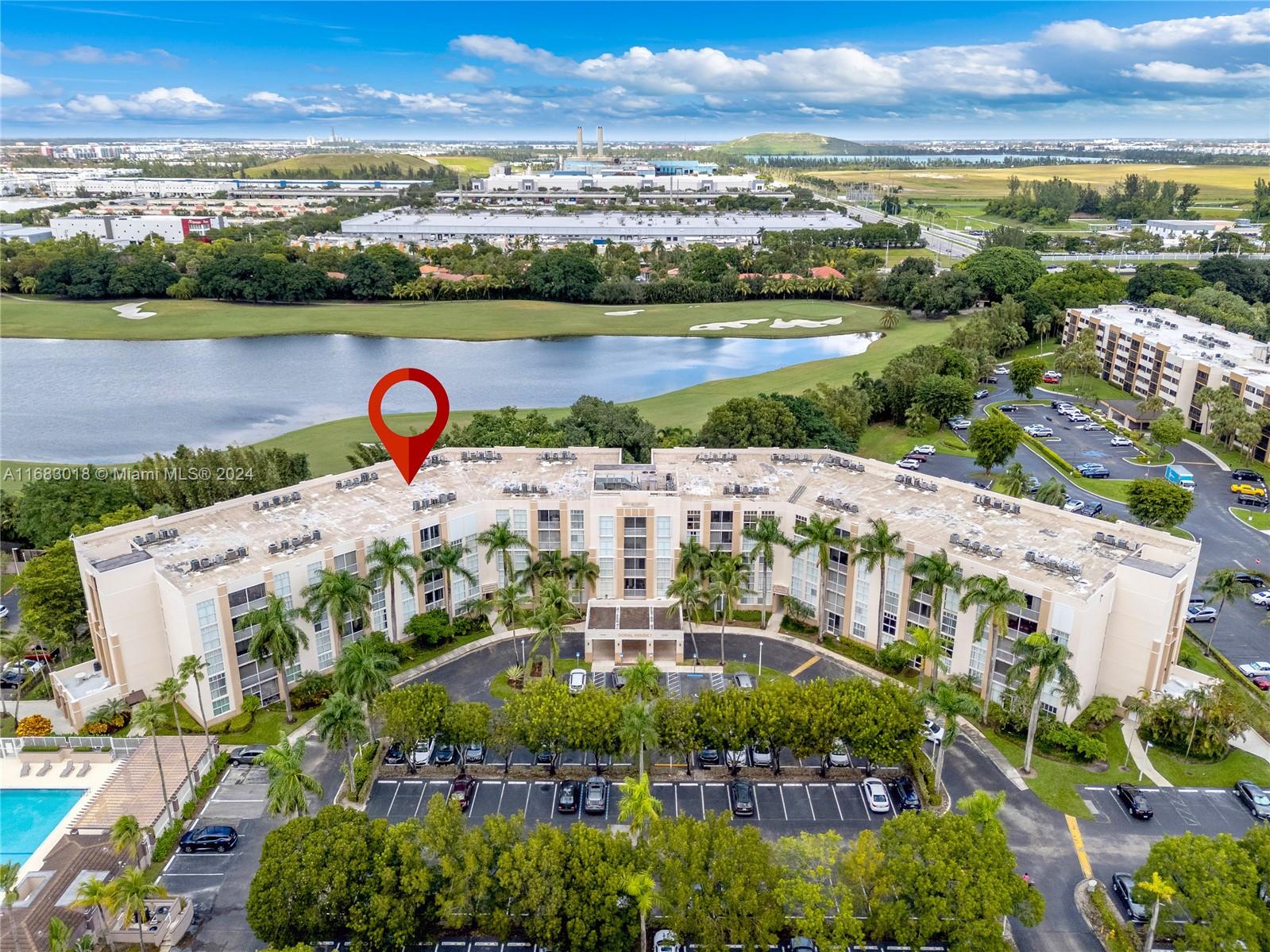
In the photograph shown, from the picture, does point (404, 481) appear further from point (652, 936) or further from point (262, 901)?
point (652, 936)

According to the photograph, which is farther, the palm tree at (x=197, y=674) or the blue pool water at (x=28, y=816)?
the palm tree at (x=197, y=674)

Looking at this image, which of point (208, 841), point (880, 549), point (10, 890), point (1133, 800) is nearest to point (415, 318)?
point (880, 549)

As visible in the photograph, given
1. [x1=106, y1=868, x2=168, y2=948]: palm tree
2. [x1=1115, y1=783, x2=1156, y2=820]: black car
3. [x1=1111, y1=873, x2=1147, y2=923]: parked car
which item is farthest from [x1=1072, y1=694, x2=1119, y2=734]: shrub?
[x1=106, y1=868, x2=168, y2=948]: palm tree

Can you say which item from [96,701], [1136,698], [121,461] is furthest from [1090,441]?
[121,461]

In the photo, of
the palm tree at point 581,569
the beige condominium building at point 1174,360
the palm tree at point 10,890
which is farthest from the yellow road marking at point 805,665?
the beige condominium building at point 1174,360

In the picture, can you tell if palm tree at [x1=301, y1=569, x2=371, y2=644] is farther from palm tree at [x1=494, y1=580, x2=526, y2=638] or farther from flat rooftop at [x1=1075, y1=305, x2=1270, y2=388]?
flat rooftop at [x1=1075, y1=305, x2=1270, y2=388]

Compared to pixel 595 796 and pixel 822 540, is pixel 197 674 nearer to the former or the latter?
pixel 595 796

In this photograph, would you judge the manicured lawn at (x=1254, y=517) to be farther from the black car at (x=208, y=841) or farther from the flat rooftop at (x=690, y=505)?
the black car at (x=208, y=841)
